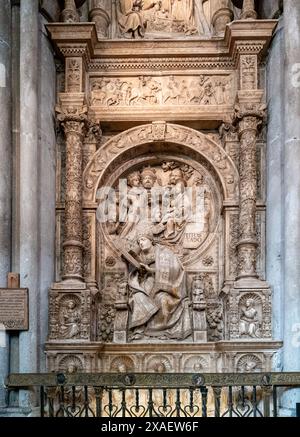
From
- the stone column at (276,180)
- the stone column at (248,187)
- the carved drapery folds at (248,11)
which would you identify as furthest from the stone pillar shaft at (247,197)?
the carved drapery folds at (248,11)

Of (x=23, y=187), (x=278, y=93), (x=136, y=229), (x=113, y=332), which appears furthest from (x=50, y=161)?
(x=278, y=93)

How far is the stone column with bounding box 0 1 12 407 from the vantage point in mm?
10172

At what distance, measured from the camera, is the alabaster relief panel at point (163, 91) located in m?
11.5

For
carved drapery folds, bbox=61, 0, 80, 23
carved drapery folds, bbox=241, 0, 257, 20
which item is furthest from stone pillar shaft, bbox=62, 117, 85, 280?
carved drapery folds, bbox=241, 0, 257, 20

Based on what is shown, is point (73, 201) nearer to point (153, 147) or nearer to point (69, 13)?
point (153, 147)

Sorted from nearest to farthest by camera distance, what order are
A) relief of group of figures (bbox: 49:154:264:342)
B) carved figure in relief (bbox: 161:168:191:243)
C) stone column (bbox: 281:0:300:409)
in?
1. stone column (bbox: 281:0:300:409)
2. relief of group of figures (bbox: 49:154:264:342)
3. carved figure in relief (bbox: 161:168:191:243)

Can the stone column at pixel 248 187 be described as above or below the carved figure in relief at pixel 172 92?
below

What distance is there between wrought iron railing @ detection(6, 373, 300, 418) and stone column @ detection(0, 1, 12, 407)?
0.48 metres

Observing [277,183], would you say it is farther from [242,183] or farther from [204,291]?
[204,291]

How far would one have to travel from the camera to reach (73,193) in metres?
11.0

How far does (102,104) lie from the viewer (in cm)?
1152

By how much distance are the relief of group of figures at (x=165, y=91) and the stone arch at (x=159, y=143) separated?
1.29ft

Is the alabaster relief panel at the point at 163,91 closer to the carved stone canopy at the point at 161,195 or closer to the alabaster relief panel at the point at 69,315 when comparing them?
the carved stone canopy at the point at 161,195

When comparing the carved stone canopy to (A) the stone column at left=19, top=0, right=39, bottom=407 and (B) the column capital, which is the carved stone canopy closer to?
(B) the column capital
